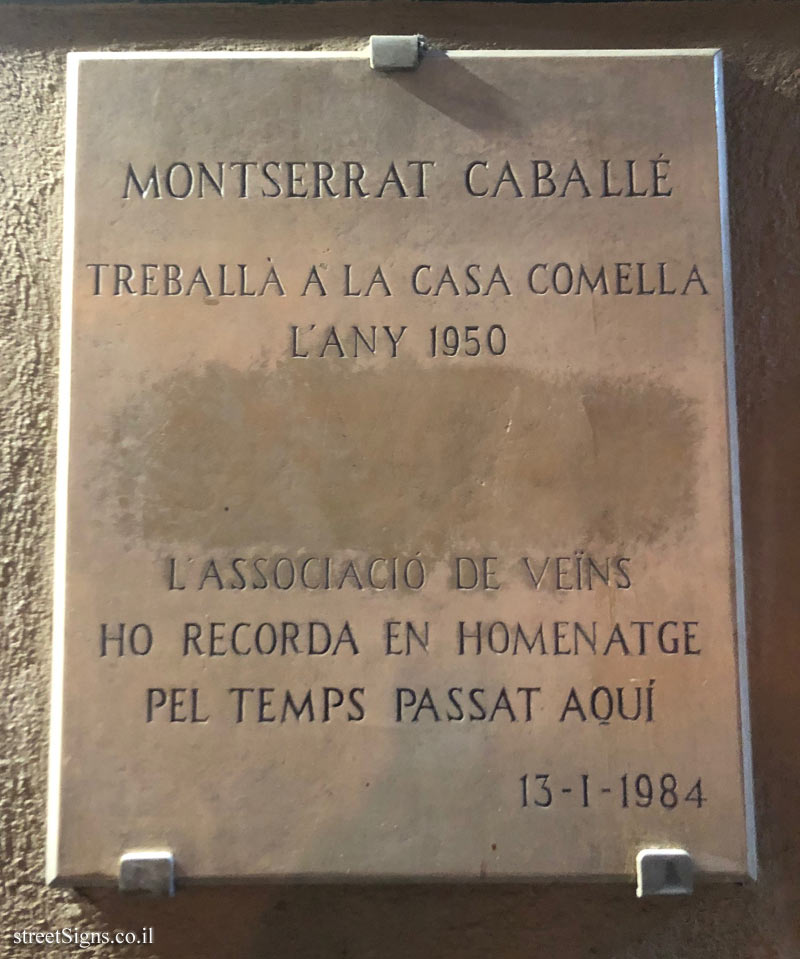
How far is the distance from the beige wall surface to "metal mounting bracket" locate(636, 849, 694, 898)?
11 centimetres

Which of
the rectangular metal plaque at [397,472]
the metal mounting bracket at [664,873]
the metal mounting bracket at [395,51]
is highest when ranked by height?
Result: the metal mounting bracket at [395,51]

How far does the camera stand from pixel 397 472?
134cm

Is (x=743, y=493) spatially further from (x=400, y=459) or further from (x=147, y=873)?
(x=147, y=873)

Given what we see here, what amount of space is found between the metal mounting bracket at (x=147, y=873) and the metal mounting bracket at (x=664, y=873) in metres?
0.76

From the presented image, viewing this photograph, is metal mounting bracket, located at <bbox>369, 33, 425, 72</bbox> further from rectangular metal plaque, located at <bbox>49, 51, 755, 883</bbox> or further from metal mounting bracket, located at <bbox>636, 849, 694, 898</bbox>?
metal mounting bracket, located at <bbox>636, 849, 694, 898</bbox>

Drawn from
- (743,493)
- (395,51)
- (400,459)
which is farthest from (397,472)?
(395,51)

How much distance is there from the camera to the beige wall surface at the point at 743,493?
1343 millimetres

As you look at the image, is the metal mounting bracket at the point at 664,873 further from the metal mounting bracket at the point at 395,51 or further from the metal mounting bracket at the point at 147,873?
the metal mounting bracket at the point at 395,51

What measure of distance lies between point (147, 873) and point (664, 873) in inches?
32.7

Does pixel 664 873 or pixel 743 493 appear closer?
pixel 664 873

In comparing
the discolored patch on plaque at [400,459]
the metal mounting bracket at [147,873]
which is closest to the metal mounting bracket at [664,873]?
the discolored patch on plaque at [400,459]

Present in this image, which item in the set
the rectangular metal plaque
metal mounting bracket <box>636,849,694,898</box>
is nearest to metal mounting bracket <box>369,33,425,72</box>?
the rectangular metal plaque

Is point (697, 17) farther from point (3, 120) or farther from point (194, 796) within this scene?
point (194, 796)

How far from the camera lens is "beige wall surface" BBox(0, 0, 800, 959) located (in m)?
1.34
